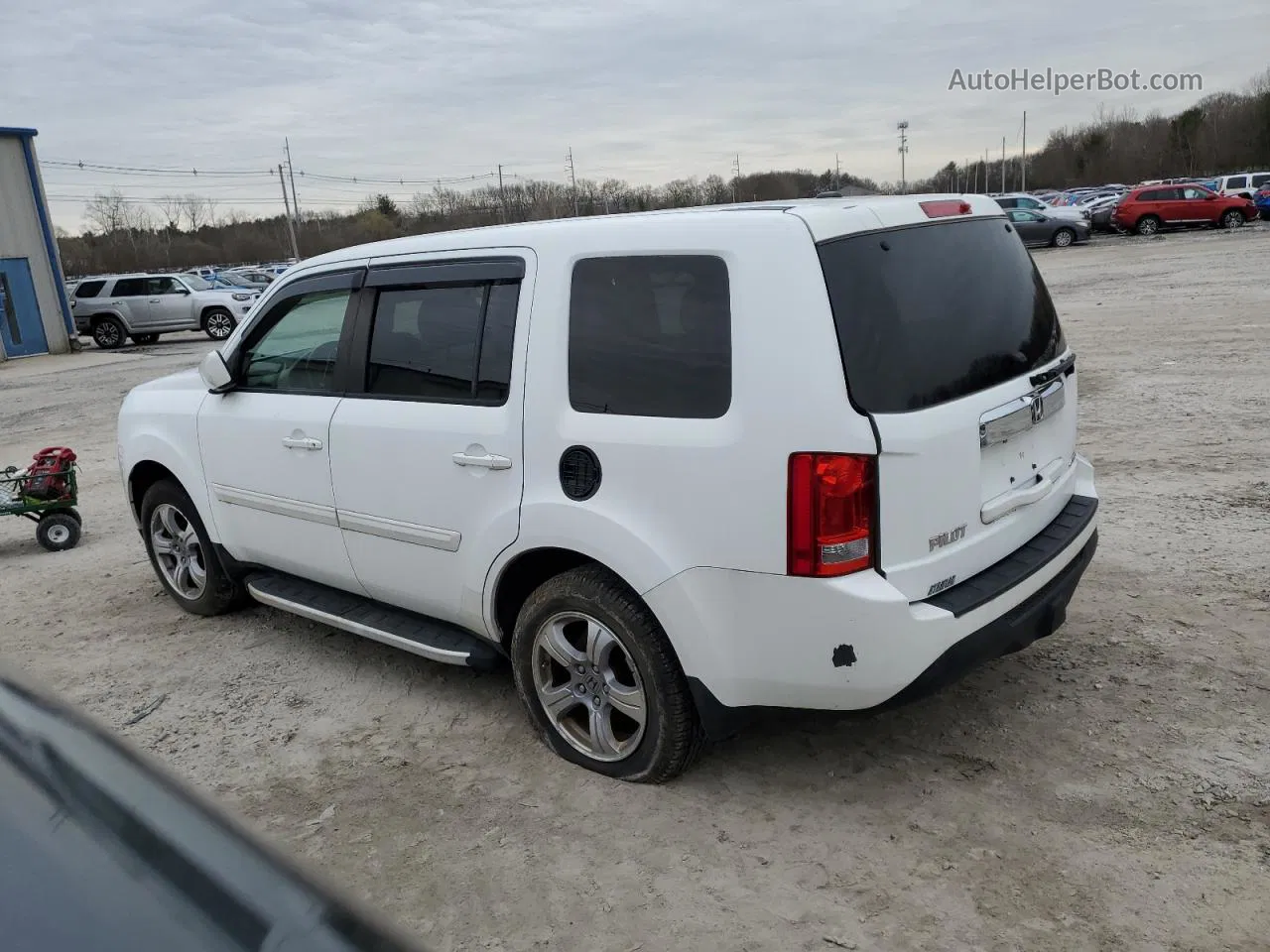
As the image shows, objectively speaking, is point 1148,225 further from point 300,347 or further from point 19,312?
point 300,347

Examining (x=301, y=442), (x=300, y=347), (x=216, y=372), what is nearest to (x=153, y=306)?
(x=216, y=372)

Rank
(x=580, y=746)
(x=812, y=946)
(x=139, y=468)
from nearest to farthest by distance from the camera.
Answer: (x=812, y=946) < (x=580, y=746) < (x=139, y=468)

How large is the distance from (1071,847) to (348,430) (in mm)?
2963

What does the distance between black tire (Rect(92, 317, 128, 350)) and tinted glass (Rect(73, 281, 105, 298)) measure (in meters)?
0.68

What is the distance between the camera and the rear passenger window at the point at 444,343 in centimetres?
361

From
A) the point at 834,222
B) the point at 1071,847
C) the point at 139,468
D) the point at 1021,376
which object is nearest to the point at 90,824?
the point at 834,222

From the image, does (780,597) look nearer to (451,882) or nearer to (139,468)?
(451,882)

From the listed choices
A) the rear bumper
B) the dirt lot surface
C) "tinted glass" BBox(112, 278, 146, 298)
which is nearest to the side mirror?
the dirt lot surface

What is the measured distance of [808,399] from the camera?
283cm

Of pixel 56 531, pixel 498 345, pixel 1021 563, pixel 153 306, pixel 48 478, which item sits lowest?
pixel 56 531

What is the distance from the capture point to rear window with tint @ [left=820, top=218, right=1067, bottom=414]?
2.90 metres

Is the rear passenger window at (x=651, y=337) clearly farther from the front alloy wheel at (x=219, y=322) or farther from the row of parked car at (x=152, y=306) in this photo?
the front alloy wheel at (x=219, y=322)

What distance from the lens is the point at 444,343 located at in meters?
3.84

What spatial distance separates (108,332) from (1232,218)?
114 ft
